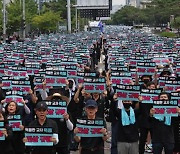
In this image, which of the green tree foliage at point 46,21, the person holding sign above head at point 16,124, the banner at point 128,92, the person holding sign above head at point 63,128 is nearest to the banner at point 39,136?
the person holding sign above head at point 16,124

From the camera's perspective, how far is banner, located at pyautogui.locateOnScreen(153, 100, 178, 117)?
9427 mm

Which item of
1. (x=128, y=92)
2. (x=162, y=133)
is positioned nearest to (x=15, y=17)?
(x=128, y=92)

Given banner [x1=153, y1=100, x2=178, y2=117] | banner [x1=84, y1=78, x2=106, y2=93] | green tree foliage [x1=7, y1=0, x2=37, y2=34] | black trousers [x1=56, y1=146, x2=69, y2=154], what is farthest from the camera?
green tree foliage [x1=7, y1=0, x2=37, y2=34]

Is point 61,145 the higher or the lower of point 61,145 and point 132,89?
the lower

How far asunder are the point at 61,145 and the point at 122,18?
152 m

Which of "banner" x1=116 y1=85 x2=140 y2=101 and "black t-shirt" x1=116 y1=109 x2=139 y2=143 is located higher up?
"banner" x1=116 y1=85 x2=140 y2=101

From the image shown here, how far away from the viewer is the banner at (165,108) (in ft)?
30.9

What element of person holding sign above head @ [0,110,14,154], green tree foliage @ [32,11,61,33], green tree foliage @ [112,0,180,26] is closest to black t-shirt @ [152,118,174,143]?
person holding sign above head @ [0,110,14,154]

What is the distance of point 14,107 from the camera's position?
955 centimetres

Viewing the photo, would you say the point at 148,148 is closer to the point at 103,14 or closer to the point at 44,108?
the point at 44,108

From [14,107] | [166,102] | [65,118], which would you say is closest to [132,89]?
[166,102]

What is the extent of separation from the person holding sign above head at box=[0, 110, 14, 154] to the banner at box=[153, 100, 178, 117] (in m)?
2.42

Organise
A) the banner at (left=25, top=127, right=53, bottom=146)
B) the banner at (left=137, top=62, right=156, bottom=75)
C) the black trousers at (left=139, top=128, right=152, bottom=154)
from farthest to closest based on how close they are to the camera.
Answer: the banner at (left=137, top=62, right=156, bottom=75) → the black trousers at (left=139, top=128, right=152, bottom=154) → the banner at (left=25, top=127, right=53, bottom=146)

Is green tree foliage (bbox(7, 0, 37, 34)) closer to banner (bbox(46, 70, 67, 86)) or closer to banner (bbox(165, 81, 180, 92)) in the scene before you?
banner (bbox(46, 70, 67, 86))
